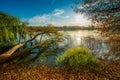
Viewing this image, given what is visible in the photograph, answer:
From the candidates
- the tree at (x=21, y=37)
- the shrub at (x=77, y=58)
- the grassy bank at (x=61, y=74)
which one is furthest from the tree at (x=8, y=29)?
the shrub at (x=77, y=58)

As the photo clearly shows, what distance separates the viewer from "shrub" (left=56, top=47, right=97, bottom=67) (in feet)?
38.7

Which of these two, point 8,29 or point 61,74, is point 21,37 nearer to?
point 8,29

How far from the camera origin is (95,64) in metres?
12.0

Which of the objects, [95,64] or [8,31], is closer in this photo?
[95,64]

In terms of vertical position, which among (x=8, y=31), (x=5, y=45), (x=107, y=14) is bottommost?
(x=5, y=45)

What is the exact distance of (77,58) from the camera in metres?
12.1

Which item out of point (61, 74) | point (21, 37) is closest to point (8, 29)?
point (21, 37)

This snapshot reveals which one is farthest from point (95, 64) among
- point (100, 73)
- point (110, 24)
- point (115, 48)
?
point (110, 24)

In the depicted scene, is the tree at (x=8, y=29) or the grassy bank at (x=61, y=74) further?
the tree at (x=8, y=29)

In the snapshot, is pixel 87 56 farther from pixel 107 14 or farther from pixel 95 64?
pixel 107 14

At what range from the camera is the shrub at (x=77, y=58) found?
11788 millimetres

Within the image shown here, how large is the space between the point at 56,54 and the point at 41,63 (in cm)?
260

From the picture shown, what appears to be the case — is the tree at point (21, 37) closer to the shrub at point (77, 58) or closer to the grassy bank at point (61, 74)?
the shrub at point (77, 58)

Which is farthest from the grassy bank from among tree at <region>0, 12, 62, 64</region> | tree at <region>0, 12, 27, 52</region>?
tree at <region>0, 12, 27, 52</region>
